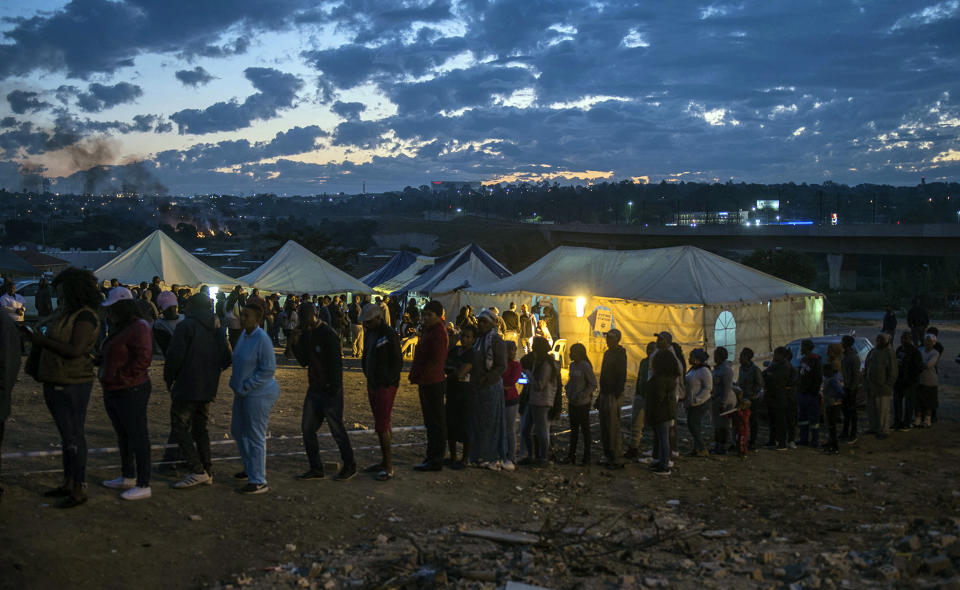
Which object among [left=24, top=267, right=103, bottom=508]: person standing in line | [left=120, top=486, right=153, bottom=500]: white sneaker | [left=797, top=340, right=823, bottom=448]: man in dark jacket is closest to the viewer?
[left=24, top=267, right=103, bottom=508]: person standing in line

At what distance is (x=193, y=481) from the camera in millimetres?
6445

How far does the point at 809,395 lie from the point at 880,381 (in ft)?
4.84

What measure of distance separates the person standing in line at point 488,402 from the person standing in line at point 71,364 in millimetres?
3804

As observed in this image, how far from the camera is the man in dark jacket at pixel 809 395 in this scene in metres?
10.5

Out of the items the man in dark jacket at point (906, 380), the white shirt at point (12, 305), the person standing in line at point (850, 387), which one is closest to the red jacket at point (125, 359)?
the white shirt at point (12, 305)

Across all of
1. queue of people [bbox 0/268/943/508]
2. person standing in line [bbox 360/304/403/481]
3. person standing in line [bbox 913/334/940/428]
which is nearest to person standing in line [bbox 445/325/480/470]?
queue of people [bbox 0/268/943/508]

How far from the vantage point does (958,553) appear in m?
5.35

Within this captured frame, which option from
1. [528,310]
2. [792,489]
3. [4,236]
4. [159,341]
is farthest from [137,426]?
[4,236]

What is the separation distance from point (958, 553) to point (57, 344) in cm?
668

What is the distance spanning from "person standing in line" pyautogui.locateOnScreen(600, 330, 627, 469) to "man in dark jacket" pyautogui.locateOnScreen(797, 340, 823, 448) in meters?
3.27

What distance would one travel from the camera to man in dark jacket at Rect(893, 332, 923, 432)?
1199cm

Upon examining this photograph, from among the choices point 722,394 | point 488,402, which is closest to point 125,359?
point 488,402

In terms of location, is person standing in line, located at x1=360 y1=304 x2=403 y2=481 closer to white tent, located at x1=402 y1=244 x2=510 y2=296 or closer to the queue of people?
the queue of people

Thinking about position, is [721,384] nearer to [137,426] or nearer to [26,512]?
[137,426]
